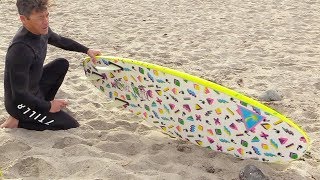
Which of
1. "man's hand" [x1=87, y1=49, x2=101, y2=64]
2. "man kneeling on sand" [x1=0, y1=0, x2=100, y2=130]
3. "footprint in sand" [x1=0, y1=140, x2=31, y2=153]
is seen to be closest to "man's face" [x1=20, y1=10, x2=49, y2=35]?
"man kneeling on sand" [x1=0, y1=0, x2=100, y2=130]

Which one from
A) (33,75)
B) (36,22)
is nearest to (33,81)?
(33,75)

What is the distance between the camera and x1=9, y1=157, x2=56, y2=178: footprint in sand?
111 inches

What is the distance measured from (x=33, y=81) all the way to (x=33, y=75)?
0.17 feet

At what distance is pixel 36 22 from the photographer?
3.02 m

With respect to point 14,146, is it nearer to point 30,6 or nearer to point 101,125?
point 101,125

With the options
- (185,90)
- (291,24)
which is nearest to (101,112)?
(185,90)

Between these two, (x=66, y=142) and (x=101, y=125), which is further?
(x=101, y=125)

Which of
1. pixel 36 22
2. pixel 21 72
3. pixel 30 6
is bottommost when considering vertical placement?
pixel 21 72

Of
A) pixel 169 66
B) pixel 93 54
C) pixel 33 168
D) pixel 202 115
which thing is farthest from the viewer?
pixel 169 66

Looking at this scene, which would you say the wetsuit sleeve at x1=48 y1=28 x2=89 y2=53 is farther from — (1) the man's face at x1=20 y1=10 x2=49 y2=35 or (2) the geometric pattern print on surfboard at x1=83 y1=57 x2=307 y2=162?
(1) the man's face at x1=20 y1=10 x2=49 y2=35

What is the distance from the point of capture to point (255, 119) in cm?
285

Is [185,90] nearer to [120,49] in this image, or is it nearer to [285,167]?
[285,167]

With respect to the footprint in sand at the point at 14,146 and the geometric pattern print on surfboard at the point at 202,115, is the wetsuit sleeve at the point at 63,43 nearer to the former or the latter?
the geometric pattern print on surfboard at the point at 202,115

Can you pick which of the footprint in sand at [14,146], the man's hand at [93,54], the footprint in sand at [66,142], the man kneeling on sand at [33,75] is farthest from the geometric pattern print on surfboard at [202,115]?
the footprint in sand at [14,146]
